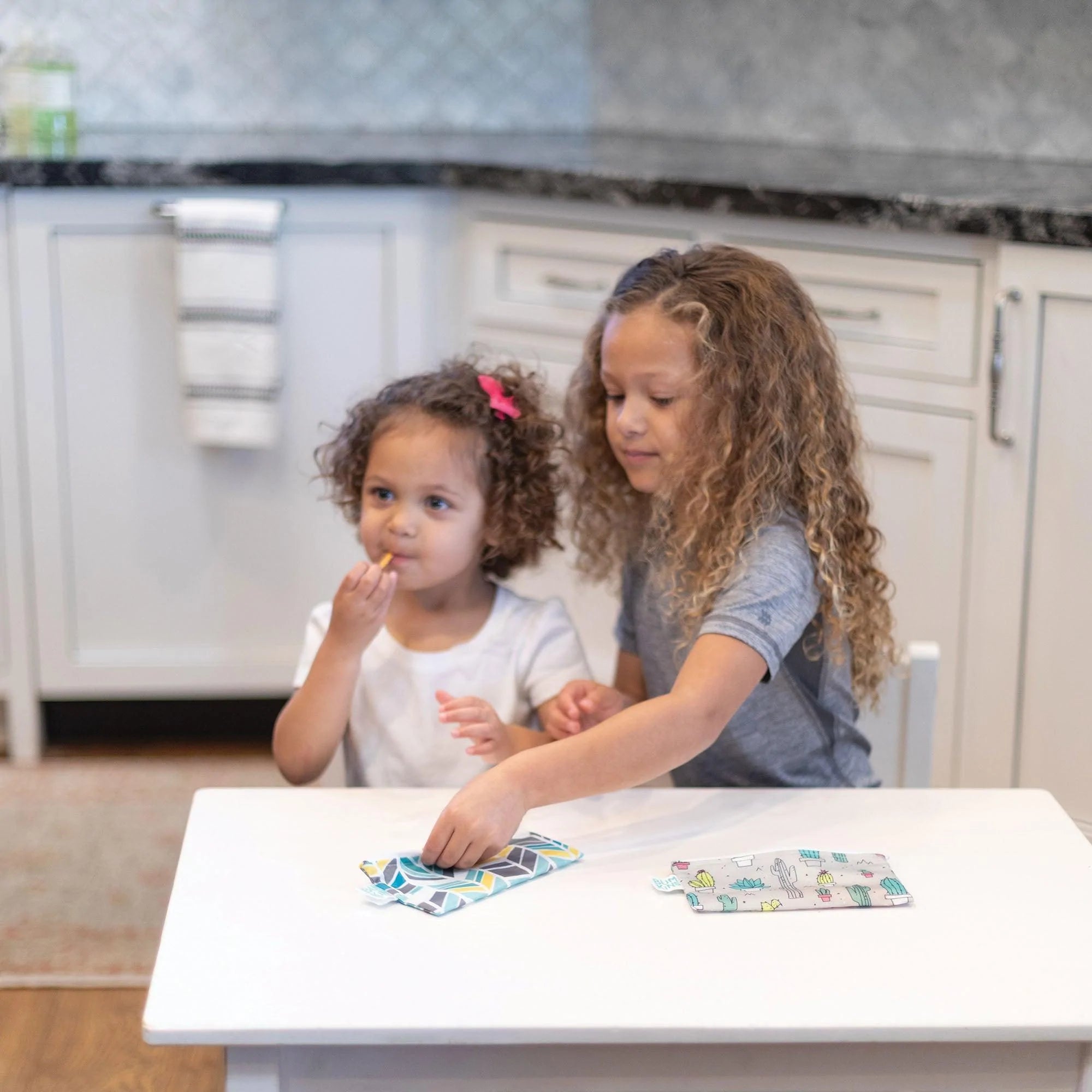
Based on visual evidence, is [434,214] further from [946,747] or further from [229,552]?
[946,747]

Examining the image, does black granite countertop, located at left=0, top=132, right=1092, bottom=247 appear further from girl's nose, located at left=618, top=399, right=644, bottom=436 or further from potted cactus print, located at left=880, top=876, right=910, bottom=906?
potted cactus print, located at left=880, top=876, right=910, bottom=906

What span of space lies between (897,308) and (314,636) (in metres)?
0.97

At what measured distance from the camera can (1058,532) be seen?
1.90 metres

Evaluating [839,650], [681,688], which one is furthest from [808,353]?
[681,688]

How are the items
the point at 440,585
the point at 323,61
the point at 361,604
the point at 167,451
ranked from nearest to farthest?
the point at 361,604, the point at 440,585, the point at 167,451, the point at 323,61

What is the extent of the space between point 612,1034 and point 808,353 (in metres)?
0.72

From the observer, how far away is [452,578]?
57.3 inches

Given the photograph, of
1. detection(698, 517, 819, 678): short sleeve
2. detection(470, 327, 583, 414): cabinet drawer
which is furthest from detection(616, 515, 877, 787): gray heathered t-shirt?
detection(470, 327, 583, 414): cabinet drawer

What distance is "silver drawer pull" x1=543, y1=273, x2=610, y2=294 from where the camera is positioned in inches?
91.0

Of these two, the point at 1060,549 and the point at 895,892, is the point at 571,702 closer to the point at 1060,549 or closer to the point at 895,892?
the point at 895,892

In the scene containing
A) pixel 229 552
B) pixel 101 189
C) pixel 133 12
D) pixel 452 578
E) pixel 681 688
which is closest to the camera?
pixel 681 688

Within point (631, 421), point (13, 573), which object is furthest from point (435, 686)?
point (13, 573)

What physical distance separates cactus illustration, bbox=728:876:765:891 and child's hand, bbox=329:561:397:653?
44 centimetres

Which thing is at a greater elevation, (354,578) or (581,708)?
(354,578)
